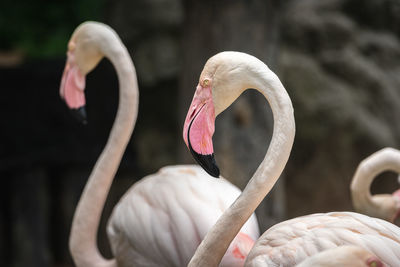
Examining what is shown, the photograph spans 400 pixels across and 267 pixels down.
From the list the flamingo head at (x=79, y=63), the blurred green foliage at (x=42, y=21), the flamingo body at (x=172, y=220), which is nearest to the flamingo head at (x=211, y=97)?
the flamingo body at (x=172, y=220)

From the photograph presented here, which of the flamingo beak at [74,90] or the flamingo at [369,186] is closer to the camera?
the flamingo at [369,186]

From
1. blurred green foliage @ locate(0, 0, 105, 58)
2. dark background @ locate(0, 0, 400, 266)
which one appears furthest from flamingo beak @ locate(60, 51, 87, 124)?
blurred green foliage @ locate(0, 0, 105, 58)

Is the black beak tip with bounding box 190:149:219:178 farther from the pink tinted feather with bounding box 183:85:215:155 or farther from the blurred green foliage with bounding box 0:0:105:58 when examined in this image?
the blurred green foliage with bounding box 0:0:105:58

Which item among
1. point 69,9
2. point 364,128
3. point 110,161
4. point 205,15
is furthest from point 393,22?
point 110,161

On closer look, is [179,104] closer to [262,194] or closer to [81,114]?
[81,114]

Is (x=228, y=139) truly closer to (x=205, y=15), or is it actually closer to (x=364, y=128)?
(x=205, y=15)

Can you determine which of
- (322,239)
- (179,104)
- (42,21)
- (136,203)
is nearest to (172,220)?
(136,203)

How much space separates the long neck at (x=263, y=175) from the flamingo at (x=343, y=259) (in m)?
0.47

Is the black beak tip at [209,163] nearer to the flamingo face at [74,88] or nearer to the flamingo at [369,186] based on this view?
the flamingo at [369,186]

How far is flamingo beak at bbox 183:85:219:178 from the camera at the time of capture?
1.88 metres

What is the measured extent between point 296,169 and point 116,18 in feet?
7.49

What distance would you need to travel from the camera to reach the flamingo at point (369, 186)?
251 centimetres

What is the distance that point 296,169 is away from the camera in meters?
5.38

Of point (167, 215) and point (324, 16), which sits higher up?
point (324, 16)
